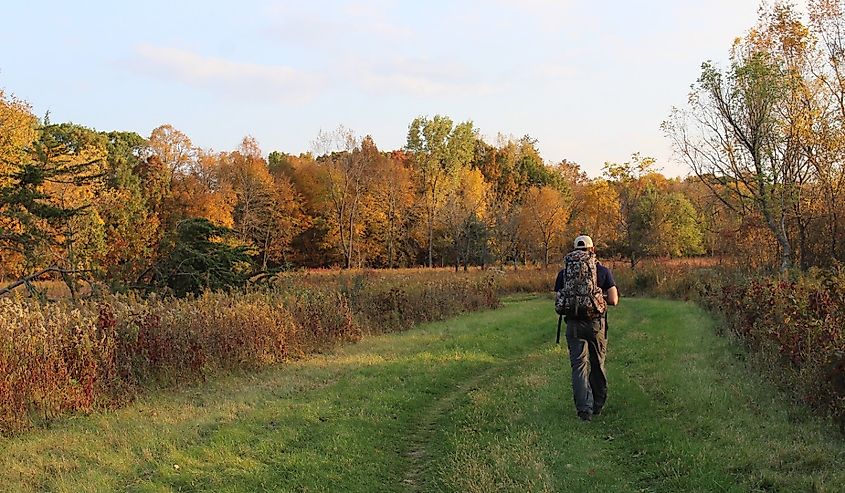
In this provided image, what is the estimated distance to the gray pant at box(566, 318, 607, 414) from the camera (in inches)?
300

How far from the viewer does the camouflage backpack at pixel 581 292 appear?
762cm

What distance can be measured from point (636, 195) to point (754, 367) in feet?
136

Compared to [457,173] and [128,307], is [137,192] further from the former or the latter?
[128,307]

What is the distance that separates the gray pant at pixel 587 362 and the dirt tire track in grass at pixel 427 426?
6.37 feet

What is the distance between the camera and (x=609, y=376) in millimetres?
10180

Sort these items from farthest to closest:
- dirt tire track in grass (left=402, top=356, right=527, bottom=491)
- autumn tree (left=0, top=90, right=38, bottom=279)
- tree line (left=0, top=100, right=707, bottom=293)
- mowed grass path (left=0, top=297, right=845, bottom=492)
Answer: tree line (left=0, top=100, right=707, bottom=293), autumn tree (left=0, top=90, right=38, bottom=279), dirt tire track in grass (left=402, top=356, right=527, bottom=491), mowed grass path (left=0, top=297, right=845, bottom=492)

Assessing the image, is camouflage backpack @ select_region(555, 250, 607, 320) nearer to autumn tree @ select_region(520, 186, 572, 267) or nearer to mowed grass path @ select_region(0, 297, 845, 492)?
mowed grass path @ select_region(0, 297, 845, 492)

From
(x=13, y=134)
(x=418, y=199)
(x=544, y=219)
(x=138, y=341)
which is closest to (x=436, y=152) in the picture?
(x=418, y=199)

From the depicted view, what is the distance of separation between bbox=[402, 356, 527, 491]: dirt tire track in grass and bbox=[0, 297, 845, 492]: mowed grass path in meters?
0.03

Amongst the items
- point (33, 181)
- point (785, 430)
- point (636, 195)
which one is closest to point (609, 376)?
point (785, 430)

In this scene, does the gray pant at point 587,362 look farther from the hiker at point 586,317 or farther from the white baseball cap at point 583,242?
the white baseball cap at point 583,242

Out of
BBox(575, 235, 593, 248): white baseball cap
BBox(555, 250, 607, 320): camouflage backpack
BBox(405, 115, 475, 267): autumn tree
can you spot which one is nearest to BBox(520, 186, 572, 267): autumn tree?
BBox(405, 115, 475, 267): autumn tree

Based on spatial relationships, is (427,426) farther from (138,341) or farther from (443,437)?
(138,341)

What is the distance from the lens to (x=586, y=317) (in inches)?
303
